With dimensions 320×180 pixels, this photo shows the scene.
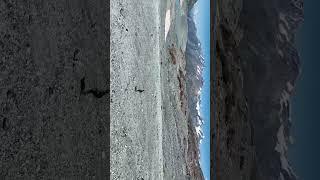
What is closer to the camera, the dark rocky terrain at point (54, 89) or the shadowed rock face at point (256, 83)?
the dark rocky terrain at point (54, 89)

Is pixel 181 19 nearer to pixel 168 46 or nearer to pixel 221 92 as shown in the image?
pixel 168 46

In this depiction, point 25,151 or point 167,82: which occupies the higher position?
point 167,82

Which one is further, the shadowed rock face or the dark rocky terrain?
the shadowed rock face

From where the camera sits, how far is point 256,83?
138cm

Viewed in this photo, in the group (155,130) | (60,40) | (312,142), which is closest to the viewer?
(60,40)

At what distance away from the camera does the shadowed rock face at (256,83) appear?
1313mm

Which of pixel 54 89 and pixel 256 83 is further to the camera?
pixel 256 83

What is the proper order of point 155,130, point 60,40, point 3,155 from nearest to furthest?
point 3,155 → point 60,40 → point 155,130

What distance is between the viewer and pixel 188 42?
4.87ft

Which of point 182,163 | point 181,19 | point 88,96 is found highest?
point 181,19

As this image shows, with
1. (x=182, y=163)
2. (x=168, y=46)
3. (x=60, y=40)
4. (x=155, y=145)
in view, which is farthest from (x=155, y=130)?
(x=60, y=40)

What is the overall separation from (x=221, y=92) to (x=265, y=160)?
226mm

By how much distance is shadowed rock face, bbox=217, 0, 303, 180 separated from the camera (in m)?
1.31

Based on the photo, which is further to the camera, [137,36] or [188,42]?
[188,42]
